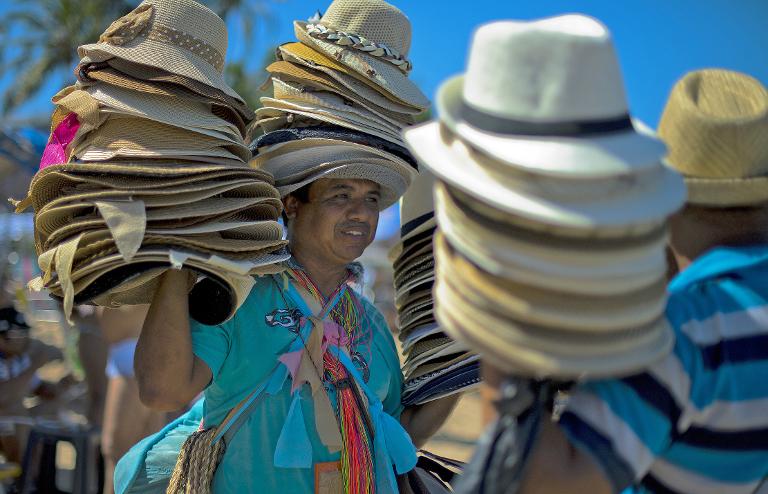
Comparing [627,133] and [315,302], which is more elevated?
[627,133]

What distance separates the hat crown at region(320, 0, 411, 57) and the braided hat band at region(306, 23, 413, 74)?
34mm

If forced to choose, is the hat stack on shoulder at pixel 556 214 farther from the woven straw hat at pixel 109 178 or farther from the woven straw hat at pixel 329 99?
the woven straw hat at pixel 329 99

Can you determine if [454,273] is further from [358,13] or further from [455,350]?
[358,13]

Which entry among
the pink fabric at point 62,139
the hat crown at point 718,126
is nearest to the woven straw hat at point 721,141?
the hat crown at point 718,126

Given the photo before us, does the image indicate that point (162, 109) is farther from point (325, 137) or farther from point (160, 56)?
point (325, 137)

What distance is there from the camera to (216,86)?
2.28 m

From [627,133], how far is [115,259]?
127 centimetres

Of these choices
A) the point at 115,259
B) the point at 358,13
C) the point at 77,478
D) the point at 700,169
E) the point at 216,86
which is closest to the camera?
the point at 700,169

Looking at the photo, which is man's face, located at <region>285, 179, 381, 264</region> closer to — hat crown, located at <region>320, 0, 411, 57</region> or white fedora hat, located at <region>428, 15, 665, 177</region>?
hat crown, located at <region>320, 0, 411, 57</region>

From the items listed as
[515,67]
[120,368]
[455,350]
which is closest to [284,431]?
[455,350]

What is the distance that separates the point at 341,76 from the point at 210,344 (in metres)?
1.02

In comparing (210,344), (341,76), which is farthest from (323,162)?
(210,344)

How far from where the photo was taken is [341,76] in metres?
2.68

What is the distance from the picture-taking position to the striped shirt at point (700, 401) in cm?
138
